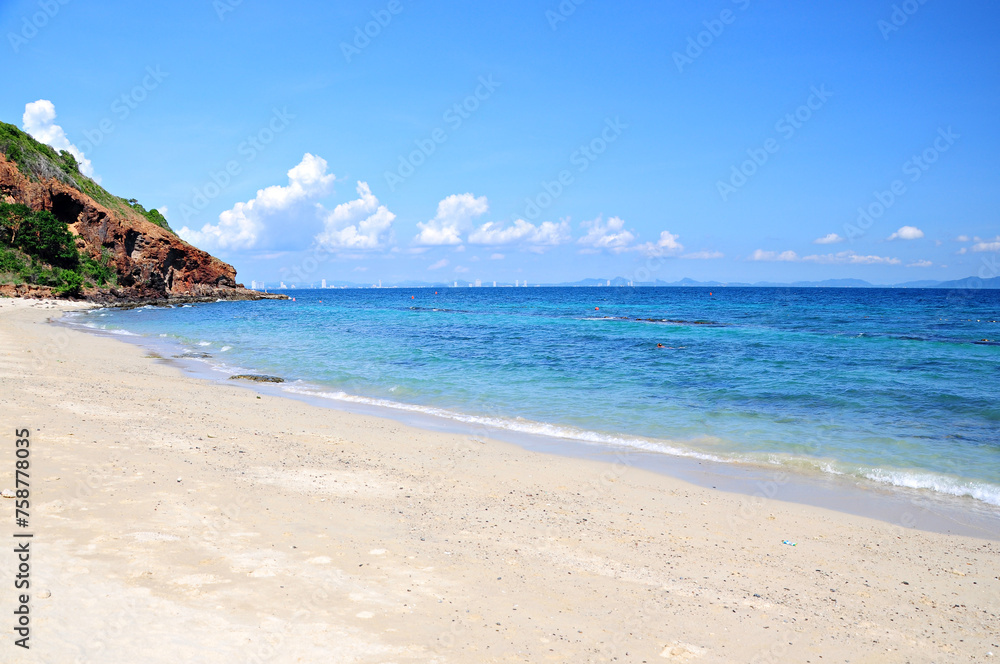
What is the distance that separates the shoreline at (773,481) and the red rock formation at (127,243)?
52884 mm

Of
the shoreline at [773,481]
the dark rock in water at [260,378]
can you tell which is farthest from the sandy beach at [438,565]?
the dark rock in water at [260,378]

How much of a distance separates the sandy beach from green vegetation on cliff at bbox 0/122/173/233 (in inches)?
2294

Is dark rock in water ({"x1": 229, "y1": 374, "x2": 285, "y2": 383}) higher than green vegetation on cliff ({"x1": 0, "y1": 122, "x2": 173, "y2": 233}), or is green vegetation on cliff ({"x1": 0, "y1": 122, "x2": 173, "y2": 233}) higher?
green vegetation on cliff ({"x1": 0, "y1": 122, "x2": 173, "y2": 233})

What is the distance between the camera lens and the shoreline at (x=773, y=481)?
7.49 metres

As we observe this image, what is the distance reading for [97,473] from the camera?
6.58m

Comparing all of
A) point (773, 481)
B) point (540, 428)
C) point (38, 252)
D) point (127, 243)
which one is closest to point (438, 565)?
point (773, 481)

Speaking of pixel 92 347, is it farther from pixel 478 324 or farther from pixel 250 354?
pixel 478 324

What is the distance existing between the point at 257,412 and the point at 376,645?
356 inches

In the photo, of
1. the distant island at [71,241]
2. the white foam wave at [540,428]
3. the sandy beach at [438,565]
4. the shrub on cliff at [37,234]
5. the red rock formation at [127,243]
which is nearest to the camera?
the sandy beach at [438,565]

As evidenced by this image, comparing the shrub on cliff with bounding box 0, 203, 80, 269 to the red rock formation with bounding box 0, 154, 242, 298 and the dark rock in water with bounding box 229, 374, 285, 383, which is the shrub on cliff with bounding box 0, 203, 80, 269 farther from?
the dark rock in water with bounding box 229, 374, 285, 383

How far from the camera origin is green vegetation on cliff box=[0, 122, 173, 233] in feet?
168

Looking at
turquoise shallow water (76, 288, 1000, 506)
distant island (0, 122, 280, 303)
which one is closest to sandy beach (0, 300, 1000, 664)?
turquoise shallow water (76, 288, 1000, 506)

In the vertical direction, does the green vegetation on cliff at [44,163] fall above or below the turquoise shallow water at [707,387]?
above

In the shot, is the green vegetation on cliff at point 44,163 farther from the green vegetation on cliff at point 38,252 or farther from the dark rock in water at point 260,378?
the dark rock in water at point 260,378
